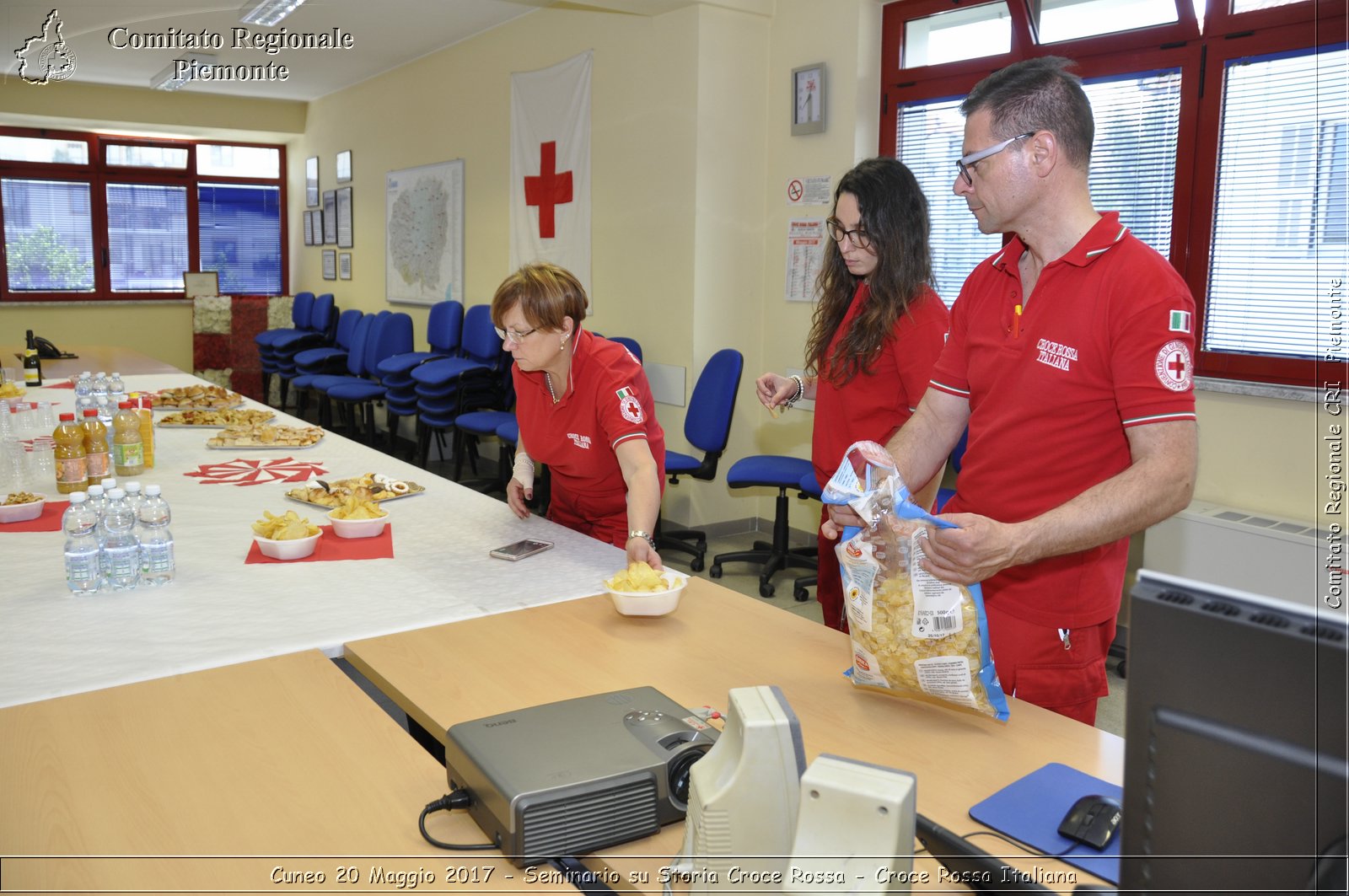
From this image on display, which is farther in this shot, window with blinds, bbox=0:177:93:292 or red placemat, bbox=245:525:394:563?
window with blinds, bbox=0:177:93:292

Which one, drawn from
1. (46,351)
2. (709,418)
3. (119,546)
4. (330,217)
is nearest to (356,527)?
(119,546)

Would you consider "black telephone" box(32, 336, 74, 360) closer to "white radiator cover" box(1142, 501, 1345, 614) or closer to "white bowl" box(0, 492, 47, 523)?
"white bowl" box(0, 492, 47, 523)

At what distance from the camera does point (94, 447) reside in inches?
108

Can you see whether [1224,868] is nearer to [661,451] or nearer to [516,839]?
[516,839]

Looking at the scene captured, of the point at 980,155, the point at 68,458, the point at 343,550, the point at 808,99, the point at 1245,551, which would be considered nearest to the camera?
the point at 980,155

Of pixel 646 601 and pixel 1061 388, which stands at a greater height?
pixel 1061 388

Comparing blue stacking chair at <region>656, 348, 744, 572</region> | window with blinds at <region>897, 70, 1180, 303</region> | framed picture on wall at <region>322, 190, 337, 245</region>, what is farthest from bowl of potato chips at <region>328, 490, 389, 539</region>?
framed picture on wall at <region>322, 190, 337, 245</region>

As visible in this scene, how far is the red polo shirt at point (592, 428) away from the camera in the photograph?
7.75 ft

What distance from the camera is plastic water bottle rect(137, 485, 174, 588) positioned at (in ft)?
6.42

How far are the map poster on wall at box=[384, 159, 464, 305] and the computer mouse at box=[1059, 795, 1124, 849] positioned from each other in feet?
21.7

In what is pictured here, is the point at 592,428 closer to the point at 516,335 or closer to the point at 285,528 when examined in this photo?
the point at 516,335

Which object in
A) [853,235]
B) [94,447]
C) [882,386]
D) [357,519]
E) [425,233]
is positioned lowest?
[357,519]

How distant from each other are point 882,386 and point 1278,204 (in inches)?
72.7

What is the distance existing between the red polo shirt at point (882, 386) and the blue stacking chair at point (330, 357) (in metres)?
5.83
